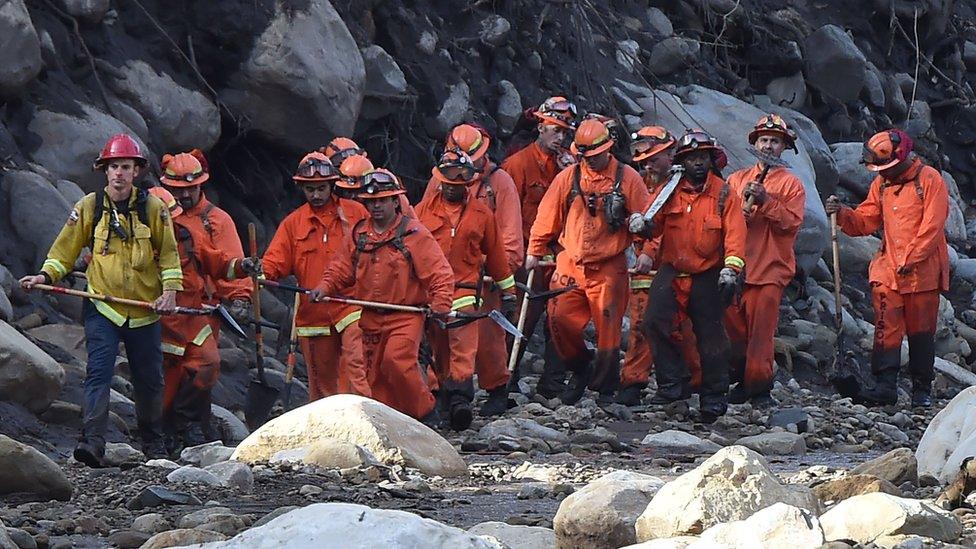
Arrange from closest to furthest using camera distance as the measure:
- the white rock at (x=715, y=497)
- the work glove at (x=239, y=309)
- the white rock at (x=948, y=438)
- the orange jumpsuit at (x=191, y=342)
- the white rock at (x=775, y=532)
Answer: the white rock at (x=775, y=532) → the white rock at (x=715, y=497) → the white rock at (x=948, y=438) → the orange jumpsuit at (x=191, y=342) → the work glove at (x=239, y=309)

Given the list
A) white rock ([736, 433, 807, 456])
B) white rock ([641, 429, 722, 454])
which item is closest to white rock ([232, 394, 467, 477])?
white rock ([641, 429, 722, 454])

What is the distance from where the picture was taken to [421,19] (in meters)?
18.9

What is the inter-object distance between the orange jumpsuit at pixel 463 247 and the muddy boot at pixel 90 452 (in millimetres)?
3558

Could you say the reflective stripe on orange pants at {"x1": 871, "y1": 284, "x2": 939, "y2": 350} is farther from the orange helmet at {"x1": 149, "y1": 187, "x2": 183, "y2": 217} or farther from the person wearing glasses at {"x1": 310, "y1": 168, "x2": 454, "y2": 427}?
the orange helmet at {"x1": 149, "y1": 187, "x2": 183, "y2": 217}

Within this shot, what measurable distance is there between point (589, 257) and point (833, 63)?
1158 centimetres

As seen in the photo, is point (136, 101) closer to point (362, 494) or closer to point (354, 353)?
point (354, 353)

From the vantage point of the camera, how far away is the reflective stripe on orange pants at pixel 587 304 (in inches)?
560

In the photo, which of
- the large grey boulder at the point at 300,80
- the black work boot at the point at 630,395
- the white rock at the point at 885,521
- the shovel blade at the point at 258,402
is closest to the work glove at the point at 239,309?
the shovel blade at the point at 258,402

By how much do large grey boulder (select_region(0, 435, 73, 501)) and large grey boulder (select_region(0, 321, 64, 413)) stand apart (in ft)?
9.20

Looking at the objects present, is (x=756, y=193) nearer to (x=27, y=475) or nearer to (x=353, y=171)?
(x=353, y=171)

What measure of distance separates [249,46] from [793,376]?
563cm

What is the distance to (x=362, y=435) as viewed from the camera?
Answer: 9.98 meters

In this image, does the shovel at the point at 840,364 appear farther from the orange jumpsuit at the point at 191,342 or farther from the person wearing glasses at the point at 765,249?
the orange jumpsuit at the point at 191,342

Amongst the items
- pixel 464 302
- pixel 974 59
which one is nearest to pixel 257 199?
pixel 464 302
